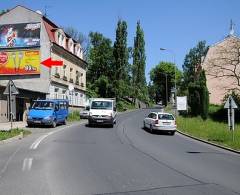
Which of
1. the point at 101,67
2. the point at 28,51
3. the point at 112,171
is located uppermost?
the point at 101,67

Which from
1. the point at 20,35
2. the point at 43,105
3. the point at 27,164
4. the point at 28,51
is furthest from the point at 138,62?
the point at 27,164

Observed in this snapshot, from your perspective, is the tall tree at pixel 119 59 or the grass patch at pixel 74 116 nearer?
the grass patch at pixel 74 116

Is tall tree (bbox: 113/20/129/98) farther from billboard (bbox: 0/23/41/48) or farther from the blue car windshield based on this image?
the blue car windshield

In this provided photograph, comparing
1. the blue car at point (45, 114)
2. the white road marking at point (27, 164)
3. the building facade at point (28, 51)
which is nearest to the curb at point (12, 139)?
the white road marking at point (27, 164)

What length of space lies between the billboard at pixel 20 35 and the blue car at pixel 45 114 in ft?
57.3

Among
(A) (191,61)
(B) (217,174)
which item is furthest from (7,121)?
(A) (191,61)

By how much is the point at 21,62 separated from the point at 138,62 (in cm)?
5185

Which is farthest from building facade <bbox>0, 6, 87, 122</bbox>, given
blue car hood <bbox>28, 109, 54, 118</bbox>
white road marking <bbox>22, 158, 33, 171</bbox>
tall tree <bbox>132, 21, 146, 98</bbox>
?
tall tree <bbox>132, 21, 146, 98</bbox>

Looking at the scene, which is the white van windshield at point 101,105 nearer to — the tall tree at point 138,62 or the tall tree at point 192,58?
the tall tree at point 138,62

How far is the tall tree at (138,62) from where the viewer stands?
9862cm

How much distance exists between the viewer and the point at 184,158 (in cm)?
1579

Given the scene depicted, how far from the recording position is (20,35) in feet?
163

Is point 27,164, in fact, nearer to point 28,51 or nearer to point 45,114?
point 45,114

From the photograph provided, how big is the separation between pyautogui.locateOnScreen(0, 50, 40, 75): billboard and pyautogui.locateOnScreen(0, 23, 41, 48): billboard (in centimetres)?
91
